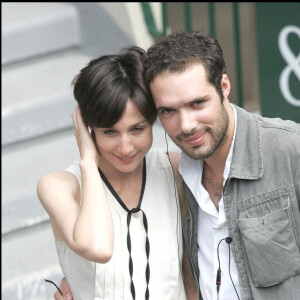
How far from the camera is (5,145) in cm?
503

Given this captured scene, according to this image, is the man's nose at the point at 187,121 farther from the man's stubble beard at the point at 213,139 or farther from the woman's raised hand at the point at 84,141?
the woman's raised hand at the point at 84,141

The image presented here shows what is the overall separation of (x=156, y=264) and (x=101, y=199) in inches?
15.1

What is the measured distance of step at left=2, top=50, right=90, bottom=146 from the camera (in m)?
5.00


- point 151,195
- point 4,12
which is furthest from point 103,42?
point 151,195

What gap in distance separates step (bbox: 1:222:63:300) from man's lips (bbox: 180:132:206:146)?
1.96 meters

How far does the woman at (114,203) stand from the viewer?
2848mm

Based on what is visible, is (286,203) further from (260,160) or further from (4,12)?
(4,12)

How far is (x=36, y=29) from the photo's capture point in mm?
5379

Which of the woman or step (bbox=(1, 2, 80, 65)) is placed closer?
the woman

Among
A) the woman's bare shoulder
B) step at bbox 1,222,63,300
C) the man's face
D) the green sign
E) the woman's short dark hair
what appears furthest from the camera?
the green sign

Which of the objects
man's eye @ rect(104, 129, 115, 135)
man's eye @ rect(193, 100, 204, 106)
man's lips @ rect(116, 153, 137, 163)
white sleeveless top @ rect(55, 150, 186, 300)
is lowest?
white sleeveless top @ rect(55, 150, 186, 300)

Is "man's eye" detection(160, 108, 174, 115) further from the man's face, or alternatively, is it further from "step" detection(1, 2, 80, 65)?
"step" detection(1, 2, 80, 65)

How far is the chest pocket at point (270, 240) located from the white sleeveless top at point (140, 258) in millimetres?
367

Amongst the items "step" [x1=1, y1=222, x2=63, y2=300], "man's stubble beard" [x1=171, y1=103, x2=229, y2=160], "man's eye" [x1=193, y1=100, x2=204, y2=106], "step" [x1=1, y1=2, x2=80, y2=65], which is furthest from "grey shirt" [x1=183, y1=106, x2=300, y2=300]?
"step" [x1=1, y1=2, x2=80, y2=65]
